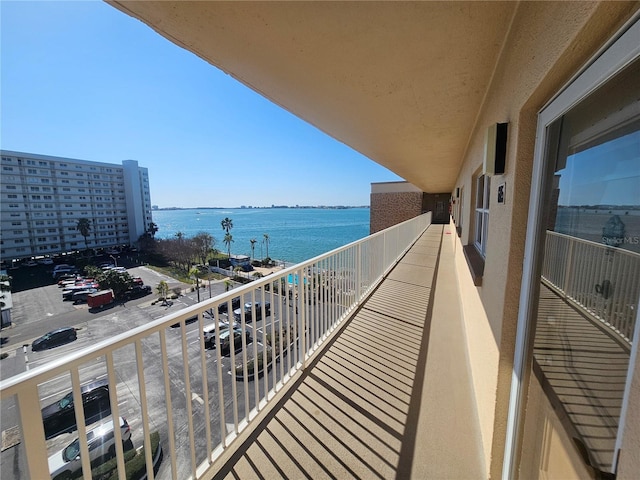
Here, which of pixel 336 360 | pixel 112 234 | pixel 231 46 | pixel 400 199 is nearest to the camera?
pixel 231 46

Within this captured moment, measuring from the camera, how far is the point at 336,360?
2311 mm

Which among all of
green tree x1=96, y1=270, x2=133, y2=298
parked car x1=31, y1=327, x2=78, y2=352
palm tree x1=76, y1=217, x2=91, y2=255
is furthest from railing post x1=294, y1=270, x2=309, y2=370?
palm tree x1=76, y1=217, x2=91, y2=255

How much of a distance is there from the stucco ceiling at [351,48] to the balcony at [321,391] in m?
1.39

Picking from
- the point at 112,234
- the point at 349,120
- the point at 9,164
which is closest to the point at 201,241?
the point at 112,234

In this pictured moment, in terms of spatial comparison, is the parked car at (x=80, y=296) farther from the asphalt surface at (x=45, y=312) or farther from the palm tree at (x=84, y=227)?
the palm tree at (x=84, y=227)

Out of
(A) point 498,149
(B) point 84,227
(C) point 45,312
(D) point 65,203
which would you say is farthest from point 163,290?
(D) point 65,203

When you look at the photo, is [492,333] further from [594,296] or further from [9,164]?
[9,164]

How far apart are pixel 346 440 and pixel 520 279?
1.30 m

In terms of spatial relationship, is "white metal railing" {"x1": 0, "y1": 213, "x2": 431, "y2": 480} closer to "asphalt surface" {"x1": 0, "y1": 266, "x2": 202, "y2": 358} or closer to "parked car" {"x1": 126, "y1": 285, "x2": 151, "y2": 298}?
"asphalt surface" {"x1": 0, "y1": 266, "x2": 202, "y2": 358}

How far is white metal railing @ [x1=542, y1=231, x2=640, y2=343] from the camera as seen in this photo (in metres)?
0.66

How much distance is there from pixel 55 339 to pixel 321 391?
2701cm

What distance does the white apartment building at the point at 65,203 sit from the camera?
41591mm

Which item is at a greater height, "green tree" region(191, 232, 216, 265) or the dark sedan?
"green tree" region(191, 232, 216, 265)

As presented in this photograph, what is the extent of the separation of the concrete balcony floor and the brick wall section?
1979 cm
